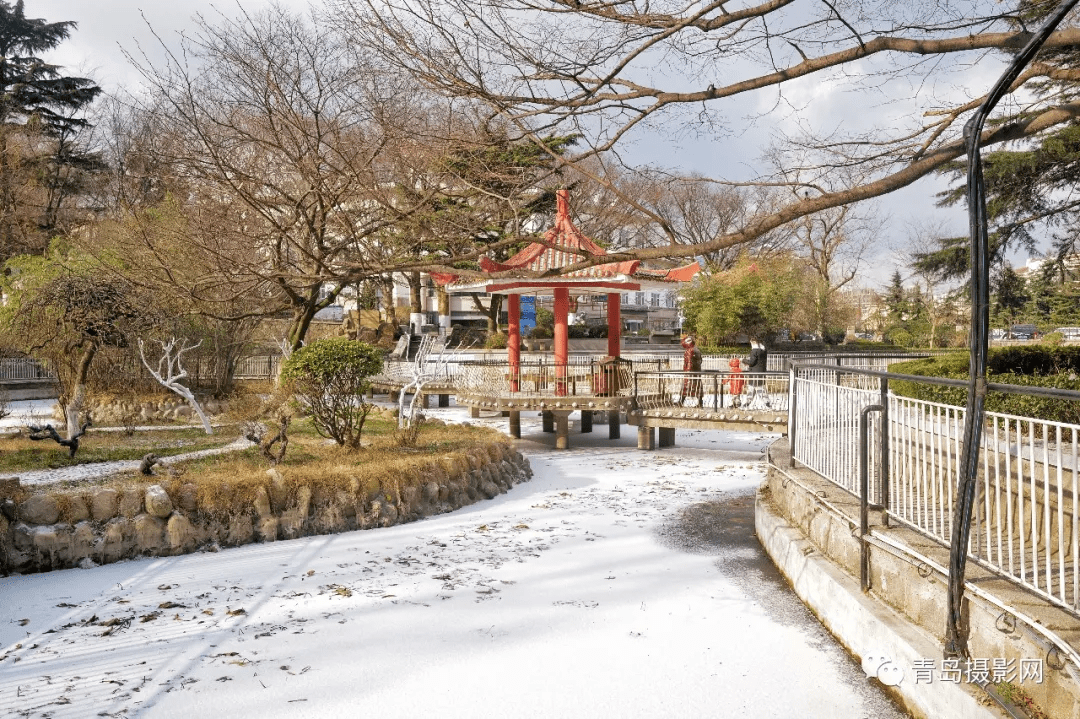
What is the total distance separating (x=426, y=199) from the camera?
5133 millimetres

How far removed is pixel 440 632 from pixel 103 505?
389 centimetres

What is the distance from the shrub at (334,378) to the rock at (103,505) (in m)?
3.60

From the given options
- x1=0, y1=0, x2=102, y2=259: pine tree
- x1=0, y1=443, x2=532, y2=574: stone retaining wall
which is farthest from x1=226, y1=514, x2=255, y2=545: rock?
x1=0, y1=0, x2=102, y2=259: pine tree

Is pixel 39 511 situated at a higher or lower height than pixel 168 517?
higher

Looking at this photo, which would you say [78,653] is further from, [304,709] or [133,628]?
[304,709]

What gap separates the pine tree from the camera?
25.1 metres

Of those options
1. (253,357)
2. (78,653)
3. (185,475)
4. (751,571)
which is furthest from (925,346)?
(78,653)

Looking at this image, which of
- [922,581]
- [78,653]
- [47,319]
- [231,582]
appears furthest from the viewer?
[47,319]

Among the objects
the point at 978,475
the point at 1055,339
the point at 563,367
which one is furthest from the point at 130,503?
the point at 1055,339

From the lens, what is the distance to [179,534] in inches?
280

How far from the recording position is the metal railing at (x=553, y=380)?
1452 cm

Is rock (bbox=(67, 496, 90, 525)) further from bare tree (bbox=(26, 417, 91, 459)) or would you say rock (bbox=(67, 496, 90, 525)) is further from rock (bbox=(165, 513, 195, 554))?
bare tree (bbox=(26, 417, 91, 459))

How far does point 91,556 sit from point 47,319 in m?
10.3

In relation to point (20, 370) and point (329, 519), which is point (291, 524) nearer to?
point (329, 519)
